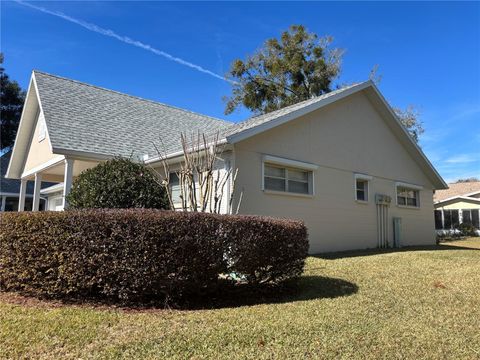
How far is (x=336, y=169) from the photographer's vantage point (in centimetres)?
1409

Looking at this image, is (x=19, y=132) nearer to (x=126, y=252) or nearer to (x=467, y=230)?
(x=126, y=252)

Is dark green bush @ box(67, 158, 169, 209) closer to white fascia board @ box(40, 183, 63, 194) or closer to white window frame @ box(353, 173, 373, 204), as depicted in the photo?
white window frame @ box(353, 173, 373, 204)

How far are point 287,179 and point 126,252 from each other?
7338 mm

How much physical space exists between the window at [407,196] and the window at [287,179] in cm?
659

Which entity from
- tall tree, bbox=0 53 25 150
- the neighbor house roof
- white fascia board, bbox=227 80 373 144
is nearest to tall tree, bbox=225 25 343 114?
white fascia board, bbox=227 80 373 144

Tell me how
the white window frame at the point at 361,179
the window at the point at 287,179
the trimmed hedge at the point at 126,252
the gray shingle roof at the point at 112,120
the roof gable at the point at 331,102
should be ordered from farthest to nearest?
the white window frame at the point at 361,179 → the gray shingle roof at the point at 112,120 → the window at the point at 287,179 → the roof gable at the point at 331,102 → the trimmed hedge at the point at 126,252

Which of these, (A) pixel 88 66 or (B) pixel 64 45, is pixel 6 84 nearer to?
(A) pixel 88 66

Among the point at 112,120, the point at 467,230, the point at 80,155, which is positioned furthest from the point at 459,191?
the point at 80,155

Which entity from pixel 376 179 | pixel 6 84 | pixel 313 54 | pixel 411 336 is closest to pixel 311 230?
pixel 376 179

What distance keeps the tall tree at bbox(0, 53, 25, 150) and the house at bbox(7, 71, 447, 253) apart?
18.1 m

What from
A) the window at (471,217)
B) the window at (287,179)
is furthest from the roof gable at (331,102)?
the window at (471,217)

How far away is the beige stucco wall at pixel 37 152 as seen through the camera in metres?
14.6

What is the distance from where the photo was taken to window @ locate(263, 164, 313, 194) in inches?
467

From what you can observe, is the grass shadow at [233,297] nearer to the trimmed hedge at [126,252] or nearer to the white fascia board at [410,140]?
the trimmed hedge at [126,252]
